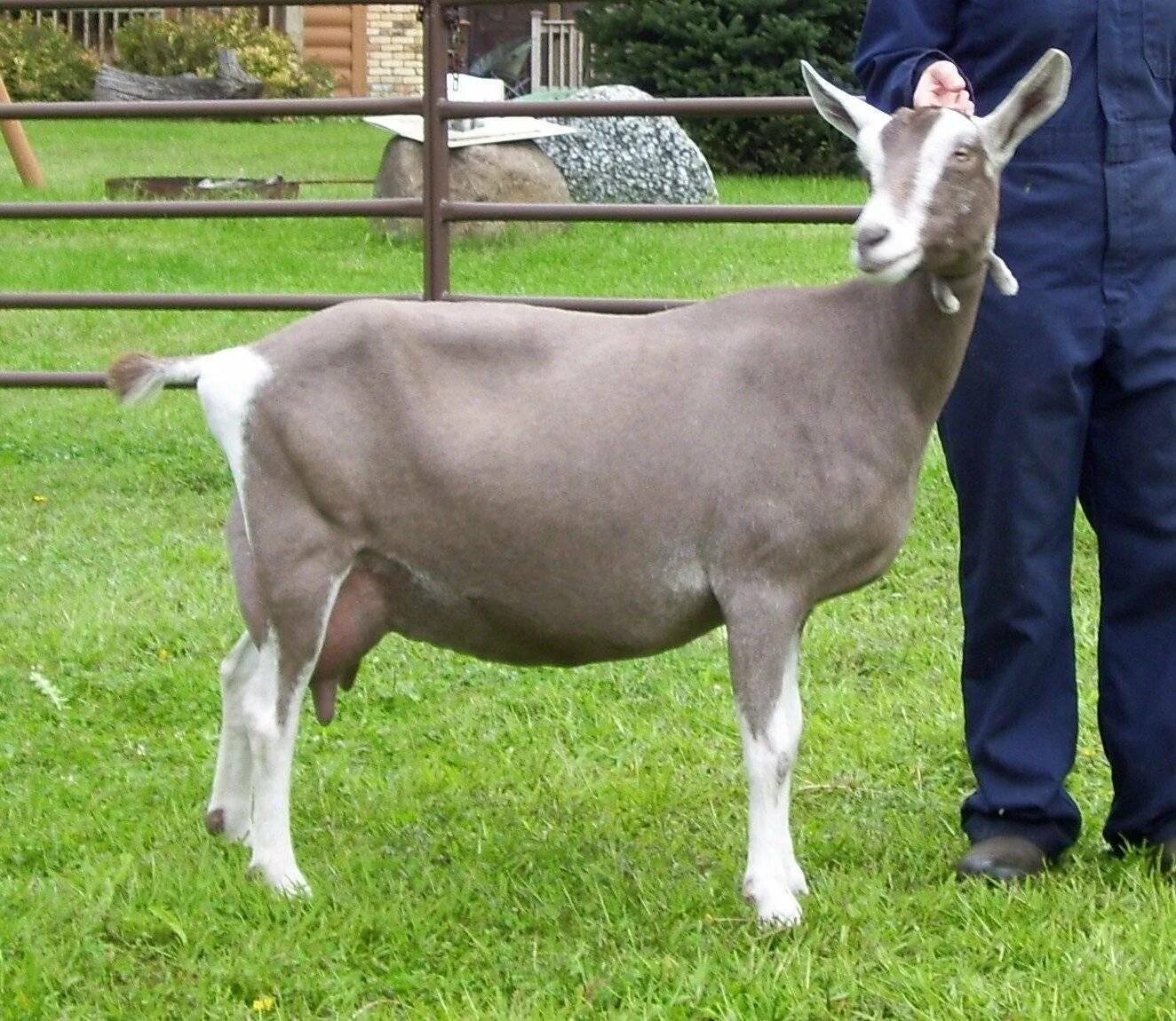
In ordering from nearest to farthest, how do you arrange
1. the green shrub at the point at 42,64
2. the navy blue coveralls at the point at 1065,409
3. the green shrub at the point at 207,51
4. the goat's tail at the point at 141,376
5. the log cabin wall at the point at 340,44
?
the navy blue coveralls at the point at 1065,409
the goat's tail at the point at 141,376
the green shrub at the point at 42,64
the green shrub at the point at 207,51
the log cabin wall at the point at 340,44

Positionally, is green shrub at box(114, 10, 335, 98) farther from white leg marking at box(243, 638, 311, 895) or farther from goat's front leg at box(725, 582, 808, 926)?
goat's front leg at box(725, 582, 808, 926)

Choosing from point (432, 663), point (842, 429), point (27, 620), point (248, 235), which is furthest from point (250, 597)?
point (248, 235)

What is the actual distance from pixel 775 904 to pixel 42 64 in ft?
68.5

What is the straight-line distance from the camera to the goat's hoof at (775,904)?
351 cm

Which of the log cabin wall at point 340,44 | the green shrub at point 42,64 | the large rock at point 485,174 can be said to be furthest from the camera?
the log cabin wall at point 340,44

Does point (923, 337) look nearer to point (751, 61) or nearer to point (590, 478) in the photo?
point (590, 478)

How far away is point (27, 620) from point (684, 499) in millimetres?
2747

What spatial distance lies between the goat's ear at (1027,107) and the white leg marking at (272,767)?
1.61 m

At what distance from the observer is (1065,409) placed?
3.65 m

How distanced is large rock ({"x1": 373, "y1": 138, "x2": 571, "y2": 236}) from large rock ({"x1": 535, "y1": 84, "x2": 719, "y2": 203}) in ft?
5.16

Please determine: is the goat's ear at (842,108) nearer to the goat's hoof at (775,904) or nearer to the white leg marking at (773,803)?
the white leg marking at (773,803)

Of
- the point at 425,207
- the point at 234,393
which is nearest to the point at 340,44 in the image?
the point at 425,207

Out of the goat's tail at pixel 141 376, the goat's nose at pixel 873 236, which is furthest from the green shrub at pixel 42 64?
the goat's nose at pixel 873 236

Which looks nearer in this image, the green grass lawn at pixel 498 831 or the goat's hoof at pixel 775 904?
the green grass lawn at pixel 498 831
